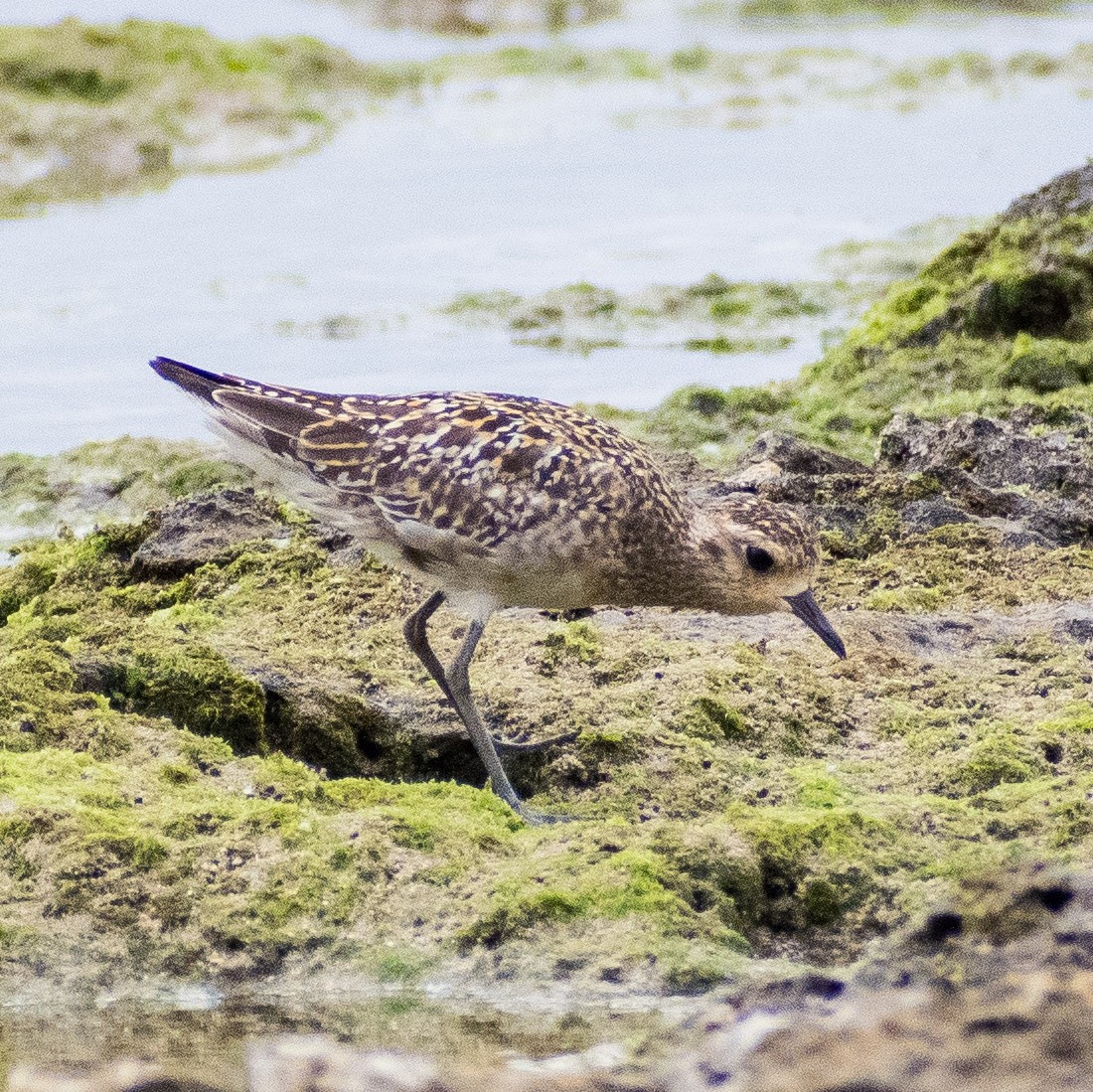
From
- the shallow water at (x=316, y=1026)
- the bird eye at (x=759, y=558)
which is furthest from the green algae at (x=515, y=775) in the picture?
the bird eye at (x=759, y=558)

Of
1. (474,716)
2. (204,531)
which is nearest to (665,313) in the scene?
(204,531)

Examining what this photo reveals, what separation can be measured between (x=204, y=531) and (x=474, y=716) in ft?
7.58

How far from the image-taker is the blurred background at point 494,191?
1227 cm

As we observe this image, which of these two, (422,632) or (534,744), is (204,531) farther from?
(534,744)

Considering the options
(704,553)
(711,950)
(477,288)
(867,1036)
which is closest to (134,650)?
(704,553)

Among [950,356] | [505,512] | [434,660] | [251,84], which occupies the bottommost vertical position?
[434,660]

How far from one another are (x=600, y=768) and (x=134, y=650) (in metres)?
1.65

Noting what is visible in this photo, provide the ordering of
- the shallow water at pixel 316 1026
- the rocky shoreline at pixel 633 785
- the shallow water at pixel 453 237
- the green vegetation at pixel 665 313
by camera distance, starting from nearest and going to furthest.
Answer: the rocky shoreline at pixel 633 785, the shallow water at pixel 316 1026, the shallow water at pixel 453 237, the green vegetation at pixel 665 313

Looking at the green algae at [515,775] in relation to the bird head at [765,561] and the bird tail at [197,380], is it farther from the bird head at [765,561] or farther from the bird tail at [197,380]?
the bird tail at [197,380]

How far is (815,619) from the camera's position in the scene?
21.5 ft

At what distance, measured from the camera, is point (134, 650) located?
21.2 feet

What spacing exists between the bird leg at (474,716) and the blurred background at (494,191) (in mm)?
4781

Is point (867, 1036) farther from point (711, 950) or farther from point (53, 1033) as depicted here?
point (53, 1033)

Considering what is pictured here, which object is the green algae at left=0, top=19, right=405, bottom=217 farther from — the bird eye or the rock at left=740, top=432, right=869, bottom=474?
the bird eye
